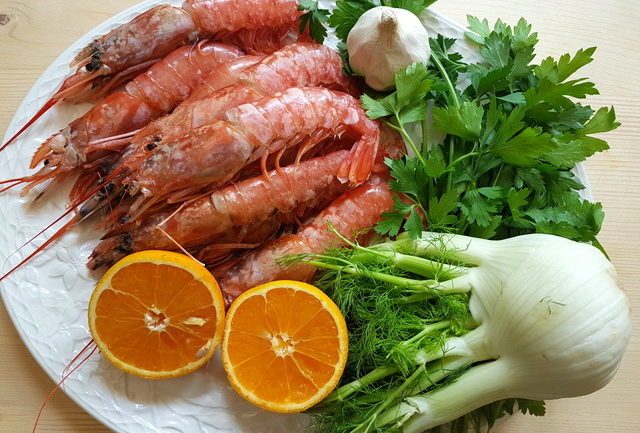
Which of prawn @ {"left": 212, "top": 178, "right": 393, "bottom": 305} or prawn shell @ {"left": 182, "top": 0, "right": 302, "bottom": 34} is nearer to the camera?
prawn @ {"left": 212, "top": 178, "right": 393, "bottom": 305}

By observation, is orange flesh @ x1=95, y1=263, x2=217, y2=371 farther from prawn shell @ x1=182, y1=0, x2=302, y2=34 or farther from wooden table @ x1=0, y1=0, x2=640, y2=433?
prawn shell @ x1=182, y1=0, x2=302, y2=34

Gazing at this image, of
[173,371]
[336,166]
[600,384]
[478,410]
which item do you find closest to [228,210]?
[336,166]

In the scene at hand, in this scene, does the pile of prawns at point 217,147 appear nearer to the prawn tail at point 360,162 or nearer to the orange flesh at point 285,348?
the prawn tail at point 360,162

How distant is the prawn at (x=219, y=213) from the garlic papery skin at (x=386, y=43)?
447 mm

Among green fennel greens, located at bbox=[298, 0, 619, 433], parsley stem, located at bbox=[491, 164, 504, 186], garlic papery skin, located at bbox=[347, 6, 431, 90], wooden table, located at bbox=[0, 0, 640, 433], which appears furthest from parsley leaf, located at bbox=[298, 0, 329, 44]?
parsley stem, located at bbox=[491, 164, 504, 186]

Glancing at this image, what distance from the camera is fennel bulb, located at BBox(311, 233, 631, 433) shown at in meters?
1.75

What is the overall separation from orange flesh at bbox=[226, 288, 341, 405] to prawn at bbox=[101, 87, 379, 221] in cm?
53

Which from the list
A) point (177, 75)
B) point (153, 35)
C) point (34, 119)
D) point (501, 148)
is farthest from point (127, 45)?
point (501, 148)

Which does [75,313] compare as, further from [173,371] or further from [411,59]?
[411,59]

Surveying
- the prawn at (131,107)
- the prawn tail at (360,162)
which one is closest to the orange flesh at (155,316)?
the prawn at (131,107)

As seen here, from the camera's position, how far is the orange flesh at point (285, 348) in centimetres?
186

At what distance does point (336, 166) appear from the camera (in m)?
2.21

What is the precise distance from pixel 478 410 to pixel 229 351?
0.95 meters

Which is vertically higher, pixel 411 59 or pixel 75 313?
pixel 411 59
